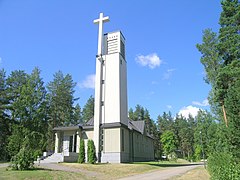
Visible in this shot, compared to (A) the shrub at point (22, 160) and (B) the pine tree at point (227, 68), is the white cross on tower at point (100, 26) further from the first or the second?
(A) the shrub at point (22, 160)

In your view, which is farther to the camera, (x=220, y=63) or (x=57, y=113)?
(x=57, y=113)

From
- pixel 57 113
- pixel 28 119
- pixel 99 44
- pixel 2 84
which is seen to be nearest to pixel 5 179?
pixel 99 44

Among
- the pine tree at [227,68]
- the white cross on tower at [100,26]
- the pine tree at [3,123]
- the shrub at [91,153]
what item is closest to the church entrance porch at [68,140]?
the shrub at [91,153]

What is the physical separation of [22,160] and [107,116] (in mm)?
12233

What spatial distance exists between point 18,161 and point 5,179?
132 inches

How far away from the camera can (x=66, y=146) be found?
27703 millimetres

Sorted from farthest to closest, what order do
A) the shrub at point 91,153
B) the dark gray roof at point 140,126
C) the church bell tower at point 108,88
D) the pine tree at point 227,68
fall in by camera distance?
the dark gray roof at point 140,126, the church bell tower at point 108,88, the shrub at point 91,153, the pine tree at point 227,68

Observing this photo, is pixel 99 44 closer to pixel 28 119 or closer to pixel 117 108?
pixel 117 108

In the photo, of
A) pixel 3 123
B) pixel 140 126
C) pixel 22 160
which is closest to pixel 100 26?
pixel 140 126

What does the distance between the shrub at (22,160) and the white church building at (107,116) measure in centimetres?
793

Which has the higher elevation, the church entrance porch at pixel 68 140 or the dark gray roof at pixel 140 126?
the dark gray roof at pixel 140 126

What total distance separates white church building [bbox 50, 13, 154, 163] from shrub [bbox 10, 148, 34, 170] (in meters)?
7.93

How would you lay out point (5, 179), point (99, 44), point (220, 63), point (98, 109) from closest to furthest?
point (5, 179) < point (220, 63) < point (98, 109) < point (99, 44)

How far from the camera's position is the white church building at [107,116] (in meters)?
24.8
